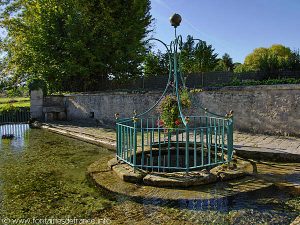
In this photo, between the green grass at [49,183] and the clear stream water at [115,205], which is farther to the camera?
the green grass at [49,183]

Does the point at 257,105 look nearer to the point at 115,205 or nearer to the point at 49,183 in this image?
the point at 115,205

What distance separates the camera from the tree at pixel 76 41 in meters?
18.1

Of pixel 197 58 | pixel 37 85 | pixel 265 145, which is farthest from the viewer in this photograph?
pixel 197 58

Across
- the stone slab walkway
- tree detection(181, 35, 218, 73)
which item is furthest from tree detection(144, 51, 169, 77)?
the stone slab walkway

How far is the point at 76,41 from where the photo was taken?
17953 mm

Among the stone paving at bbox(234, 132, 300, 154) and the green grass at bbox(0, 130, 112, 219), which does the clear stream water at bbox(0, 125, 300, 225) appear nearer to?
the green grass at bbox(0, 130, 112, 219)

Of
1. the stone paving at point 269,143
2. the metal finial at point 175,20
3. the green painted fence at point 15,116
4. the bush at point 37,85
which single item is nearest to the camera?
the metal finial at point 175,20

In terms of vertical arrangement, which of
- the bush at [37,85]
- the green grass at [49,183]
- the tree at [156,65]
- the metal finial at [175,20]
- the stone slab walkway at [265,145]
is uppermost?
the tree at [156,65]

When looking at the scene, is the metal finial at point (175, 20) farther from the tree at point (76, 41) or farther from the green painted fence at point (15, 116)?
the green painted fence at point (15, 116)

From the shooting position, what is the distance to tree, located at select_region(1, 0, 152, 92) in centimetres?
1811

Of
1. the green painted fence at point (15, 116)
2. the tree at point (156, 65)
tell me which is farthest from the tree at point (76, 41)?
the tree at point (156, 65)

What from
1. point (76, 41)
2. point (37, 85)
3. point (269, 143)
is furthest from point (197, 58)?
point (269, 143)

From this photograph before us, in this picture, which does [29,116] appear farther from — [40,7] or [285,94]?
[285,94]

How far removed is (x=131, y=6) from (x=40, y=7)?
6.21 metres
